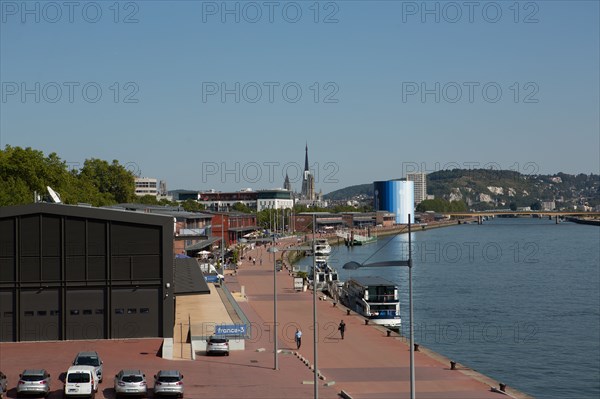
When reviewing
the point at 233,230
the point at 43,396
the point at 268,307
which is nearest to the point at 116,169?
the point at 233,230

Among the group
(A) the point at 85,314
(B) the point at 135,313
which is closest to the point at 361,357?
(B) the point at 135,313

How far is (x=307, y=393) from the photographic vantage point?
3544 centimetres

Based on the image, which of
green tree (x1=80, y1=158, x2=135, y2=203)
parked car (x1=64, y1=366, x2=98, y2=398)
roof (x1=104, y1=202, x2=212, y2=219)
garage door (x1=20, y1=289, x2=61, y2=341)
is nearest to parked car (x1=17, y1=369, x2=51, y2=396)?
parked car (x1=64, y1=366, x2=98, y2=398)

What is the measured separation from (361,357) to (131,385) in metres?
16.5

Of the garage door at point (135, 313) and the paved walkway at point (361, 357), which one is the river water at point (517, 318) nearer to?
the paved walkway at point (361, 357)

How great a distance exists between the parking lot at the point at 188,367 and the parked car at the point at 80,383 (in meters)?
1.04

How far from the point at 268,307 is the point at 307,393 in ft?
112

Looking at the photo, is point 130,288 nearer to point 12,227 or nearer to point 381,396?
point 12,227

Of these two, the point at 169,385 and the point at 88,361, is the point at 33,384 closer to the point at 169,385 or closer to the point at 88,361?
the point at 88,361

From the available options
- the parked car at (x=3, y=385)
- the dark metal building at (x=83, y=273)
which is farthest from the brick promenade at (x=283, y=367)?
the dark metal building at (x=83, y=273)

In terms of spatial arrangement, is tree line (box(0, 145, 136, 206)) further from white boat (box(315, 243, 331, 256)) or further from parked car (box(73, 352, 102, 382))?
parked car (box(73, 352, 102, 382))

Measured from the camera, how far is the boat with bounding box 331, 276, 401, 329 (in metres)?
68.6

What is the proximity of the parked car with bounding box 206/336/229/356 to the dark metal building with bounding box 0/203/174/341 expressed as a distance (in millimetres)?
4707

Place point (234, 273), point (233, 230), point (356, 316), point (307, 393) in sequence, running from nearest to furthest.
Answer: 1. point (307, 393)
2. point (356, 316)
3. point (234, 273)
4. point (233, 230)
